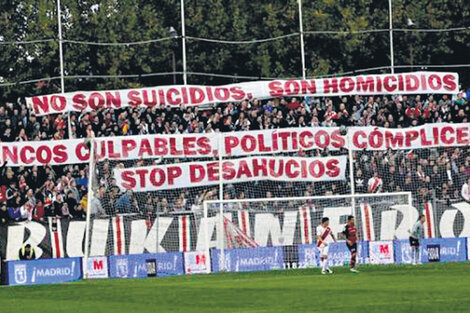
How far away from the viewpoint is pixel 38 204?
47000mm

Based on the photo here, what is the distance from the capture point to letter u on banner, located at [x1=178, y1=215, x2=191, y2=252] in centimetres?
4816

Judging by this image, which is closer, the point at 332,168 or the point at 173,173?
the point at 173,173

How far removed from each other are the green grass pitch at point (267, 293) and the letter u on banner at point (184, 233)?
249 centimetres

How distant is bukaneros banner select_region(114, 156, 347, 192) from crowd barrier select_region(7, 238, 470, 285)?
7.73ft

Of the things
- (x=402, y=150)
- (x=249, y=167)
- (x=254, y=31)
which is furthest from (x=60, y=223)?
(x=254, y=31)


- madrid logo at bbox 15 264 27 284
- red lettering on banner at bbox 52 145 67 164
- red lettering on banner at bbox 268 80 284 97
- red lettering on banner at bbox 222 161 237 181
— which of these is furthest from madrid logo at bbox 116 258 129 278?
red lettering on banner at bbox 268 80 284 97

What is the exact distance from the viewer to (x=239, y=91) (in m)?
53.0

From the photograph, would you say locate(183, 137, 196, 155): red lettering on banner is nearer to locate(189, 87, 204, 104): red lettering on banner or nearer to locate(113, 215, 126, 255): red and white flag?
locate(113, 215, 126, 255): red and white flag

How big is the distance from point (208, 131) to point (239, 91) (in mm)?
3578

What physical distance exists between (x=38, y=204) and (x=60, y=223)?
102cm

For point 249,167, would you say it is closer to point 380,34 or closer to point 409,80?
point 409,80

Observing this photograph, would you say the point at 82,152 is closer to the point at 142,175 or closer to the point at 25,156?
the point at 25,156

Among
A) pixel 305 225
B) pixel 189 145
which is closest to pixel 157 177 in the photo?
pixel 189 145

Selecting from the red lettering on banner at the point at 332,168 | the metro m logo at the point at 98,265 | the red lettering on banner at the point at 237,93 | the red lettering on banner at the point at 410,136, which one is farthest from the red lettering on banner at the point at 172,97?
the red lettering on banner at the point at 410,136
